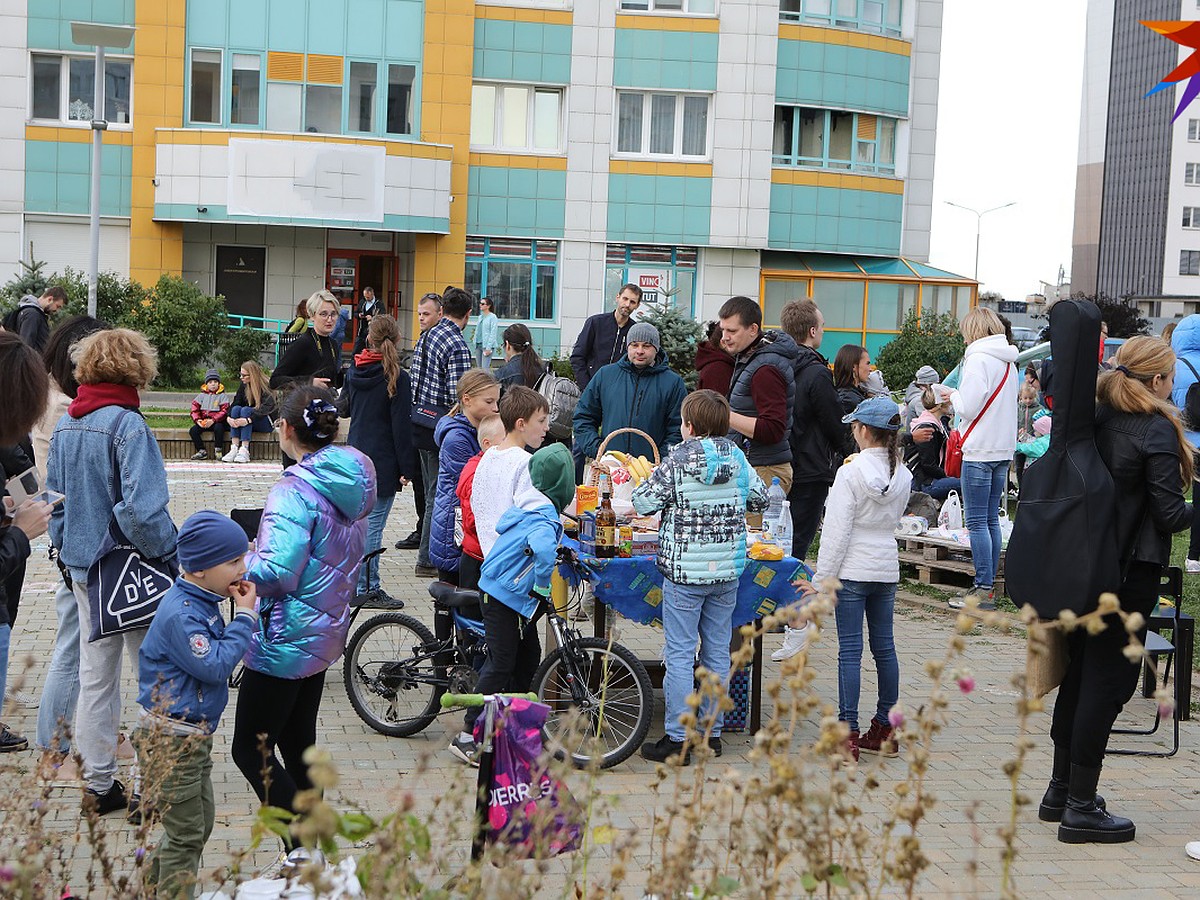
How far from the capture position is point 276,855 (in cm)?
554

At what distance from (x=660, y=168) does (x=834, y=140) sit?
497 cm

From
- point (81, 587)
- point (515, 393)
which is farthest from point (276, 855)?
point (515, 393)

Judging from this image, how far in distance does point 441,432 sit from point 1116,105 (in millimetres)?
155767

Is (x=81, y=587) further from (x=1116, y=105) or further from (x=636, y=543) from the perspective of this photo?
(x=1116, y=105)

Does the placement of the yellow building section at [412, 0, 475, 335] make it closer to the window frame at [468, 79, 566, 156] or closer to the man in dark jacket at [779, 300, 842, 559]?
the window frame at [468, 79, 566, 156]

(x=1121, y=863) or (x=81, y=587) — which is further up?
(x=81, y=587)

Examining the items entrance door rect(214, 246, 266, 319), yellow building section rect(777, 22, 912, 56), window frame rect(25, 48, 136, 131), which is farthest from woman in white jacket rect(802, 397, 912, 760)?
yellow building section rect(777, 22, 912, 56)

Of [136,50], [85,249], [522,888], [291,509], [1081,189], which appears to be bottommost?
[522,888]

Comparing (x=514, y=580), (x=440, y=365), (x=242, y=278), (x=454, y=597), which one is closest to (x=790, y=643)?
(x=454, y=597)

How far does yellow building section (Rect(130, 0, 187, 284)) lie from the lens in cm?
3209

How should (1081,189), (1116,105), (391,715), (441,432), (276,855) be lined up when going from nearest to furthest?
(276,855)
(391,715)
(441,432)
(1116,105)
(1081,189)

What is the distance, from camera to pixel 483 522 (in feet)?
23.2

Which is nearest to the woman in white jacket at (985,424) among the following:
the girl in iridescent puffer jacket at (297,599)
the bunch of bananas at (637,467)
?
the bunch of bananas at (637,467)

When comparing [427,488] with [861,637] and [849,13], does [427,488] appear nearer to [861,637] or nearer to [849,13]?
[861,637]
